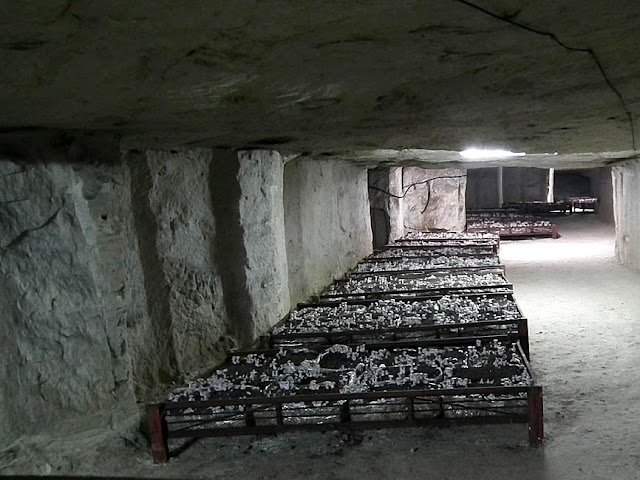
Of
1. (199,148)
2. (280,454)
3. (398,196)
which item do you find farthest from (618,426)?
(398,196)

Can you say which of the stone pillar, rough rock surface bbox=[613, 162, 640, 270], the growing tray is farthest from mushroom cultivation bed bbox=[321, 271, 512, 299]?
rough rock surface bbox=[613, 162, 640, 270]

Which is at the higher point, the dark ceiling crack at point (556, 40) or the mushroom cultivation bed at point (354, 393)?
the dark ceiling crack at point (556, 40)

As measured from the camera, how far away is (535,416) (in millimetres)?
2395

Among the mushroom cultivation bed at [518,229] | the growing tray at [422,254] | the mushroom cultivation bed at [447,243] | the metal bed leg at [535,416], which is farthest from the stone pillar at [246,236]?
the mushroom cultivation bed at [518,229]

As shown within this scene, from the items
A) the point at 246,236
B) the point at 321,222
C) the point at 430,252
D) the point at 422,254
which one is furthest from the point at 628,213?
the point at 246,236

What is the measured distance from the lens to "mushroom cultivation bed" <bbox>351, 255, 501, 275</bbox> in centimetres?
625

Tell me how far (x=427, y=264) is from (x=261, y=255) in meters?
3.29

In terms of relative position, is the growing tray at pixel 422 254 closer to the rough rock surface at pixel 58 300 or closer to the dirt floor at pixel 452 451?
the dirt floor at pixel 452 451

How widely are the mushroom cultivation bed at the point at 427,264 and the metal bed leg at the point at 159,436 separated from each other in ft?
12.9

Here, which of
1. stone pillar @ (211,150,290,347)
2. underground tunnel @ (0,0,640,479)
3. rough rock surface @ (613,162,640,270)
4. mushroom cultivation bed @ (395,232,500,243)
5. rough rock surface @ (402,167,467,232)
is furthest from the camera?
rough rock surface @ (402,167,467,232)

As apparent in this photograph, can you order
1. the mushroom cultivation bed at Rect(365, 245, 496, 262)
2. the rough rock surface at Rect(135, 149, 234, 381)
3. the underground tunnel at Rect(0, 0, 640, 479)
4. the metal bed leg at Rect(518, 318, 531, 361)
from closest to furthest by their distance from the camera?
the underground tunnel at Rect(0, 0, 640, 479) < the rough rock surface at Rect(135, 149, 234, 381) < the metal bed leg at Rect(518, 318, 531, 361) < the mushroom cultivation bed at Rect(365, 245, 496, 262)

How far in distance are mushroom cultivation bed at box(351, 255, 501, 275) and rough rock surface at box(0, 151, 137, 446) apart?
3.96 meters

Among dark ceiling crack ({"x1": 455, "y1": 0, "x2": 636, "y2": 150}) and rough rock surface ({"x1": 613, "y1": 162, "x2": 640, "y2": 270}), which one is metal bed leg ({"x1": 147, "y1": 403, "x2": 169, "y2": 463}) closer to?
dark ceiling crack ({"x1": 455, "y1": 0, "x2": 636, "y2": 150})

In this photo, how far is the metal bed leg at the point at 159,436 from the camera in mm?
2445
